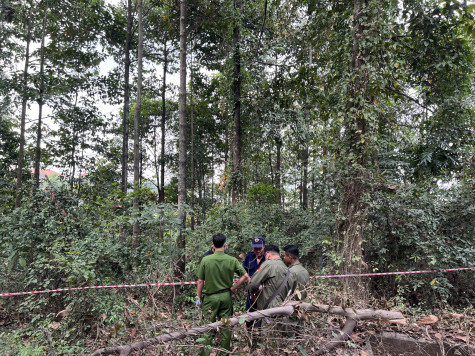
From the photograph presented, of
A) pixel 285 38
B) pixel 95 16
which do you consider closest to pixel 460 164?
pixel 285 38

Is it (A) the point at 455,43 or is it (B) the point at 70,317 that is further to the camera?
(A) the point at 455,43

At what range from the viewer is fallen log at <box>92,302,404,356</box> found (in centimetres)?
312

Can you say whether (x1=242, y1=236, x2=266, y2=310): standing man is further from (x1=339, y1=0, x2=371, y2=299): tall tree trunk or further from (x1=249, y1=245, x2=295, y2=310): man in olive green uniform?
(x1=339, y1=0, x2=371, y2=299): tall tree trunk

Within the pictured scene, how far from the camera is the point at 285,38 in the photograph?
1262 cm

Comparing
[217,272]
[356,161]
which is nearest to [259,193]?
[356,161]

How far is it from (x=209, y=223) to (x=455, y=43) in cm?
664

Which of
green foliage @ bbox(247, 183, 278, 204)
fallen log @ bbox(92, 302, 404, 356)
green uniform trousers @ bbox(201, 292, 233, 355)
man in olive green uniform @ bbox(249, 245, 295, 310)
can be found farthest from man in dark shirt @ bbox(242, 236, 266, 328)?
green foliage @ bbox(247, 183, 278, 204)

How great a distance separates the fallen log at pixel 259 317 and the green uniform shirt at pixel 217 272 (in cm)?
87

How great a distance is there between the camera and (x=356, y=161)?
6172mm

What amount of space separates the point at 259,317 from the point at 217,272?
105 centimetres

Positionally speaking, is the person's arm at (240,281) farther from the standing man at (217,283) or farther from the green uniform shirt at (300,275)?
the green uniform shirt at (300,275)

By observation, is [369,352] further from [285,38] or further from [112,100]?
[112,100]

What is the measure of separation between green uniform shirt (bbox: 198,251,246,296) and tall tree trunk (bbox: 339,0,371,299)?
271cm

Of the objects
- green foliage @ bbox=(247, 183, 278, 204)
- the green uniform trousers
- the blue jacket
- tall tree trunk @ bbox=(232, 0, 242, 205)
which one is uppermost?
tall tree trunk @ bbox=(232, 0, 242, 205)
